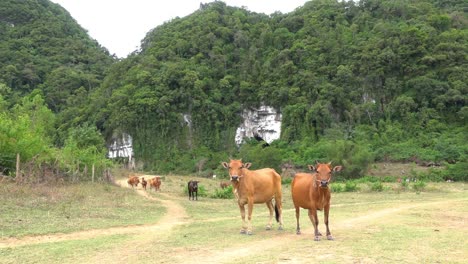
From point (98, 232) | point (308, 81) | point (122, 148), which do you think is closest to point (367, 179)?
point (308, 81)

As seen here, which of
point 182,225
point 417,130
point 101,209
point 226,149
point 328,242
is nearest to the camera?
point 328,242

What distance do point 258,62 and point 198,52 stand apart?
40.0 ft

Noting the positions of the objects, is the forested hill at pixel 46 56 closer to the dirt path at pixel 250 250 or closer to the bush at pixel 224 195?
the bush at pixel 224 195

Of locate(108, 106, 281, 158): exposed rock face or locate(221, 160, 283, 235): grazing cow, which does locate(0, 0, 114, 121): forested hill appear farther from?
locate(221, 160, 283, 235): grazing cow

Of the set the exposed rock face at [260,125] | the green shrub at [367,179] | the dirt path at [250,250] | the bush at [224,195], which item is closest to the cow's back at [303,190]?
the dirt path at [250,250]

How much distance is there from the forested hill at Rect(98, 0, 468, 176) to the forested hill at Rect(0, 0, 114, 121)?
8.66 meters

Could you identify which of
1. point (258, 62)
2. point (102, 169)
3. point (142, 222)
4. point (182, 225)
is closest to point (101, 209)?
point (142, 222)

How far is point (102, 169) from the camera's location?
33.8 m

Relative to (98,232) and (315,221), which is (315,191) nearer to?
(315,221)

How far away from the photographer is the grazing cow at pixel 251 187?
11.6 metres

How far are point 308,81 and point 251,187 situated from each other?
6353 centimetres

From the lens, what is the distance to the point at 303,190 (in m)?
11.1

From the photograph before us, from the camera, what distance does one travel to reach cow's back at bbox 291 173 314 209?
10.8 meters

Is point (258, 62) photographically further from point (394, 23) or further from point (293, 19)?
point (394, 23)
